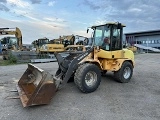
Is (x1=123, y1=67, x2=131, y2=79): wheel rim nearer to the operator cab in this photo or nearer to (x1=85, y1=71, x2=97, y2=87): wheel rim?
the operator cab

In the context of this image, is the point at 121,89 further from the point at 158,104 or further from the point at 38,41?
the point at 38,41

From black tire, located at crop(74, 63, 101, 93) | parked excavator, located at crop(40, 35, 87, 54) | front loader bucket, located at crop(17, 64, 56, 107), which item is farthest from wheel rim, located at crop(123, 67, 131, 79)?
parked excavator, located at crop(40, 35, 87, 54)

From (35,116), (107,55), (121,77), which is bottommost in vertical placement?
(35,116)

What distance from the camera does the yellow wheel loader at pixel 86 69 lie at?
5699 mm

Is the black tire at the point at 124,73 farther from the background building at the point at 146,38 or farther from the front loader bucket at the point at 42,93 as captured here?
the background building at the point at 146,38

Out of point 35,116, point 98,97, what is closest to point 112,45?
point 98,97

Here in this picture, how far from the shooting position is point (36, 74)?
7.15m

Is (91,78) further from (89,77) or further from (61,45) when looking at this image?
(61,45)

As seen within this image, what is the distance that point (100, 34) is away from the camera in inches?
339

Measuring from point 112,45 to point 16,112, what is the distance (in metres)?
4.46

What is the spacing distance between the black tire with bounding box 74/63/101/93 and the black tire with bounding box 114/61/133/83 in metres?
1.56

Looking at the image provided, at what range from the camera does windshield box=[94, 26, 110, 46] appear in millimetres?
8378

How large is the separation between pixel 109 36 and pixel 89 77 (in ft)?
6.66

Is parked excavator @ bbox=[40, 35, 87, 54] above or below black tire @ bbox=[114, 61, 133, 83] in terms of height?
above
